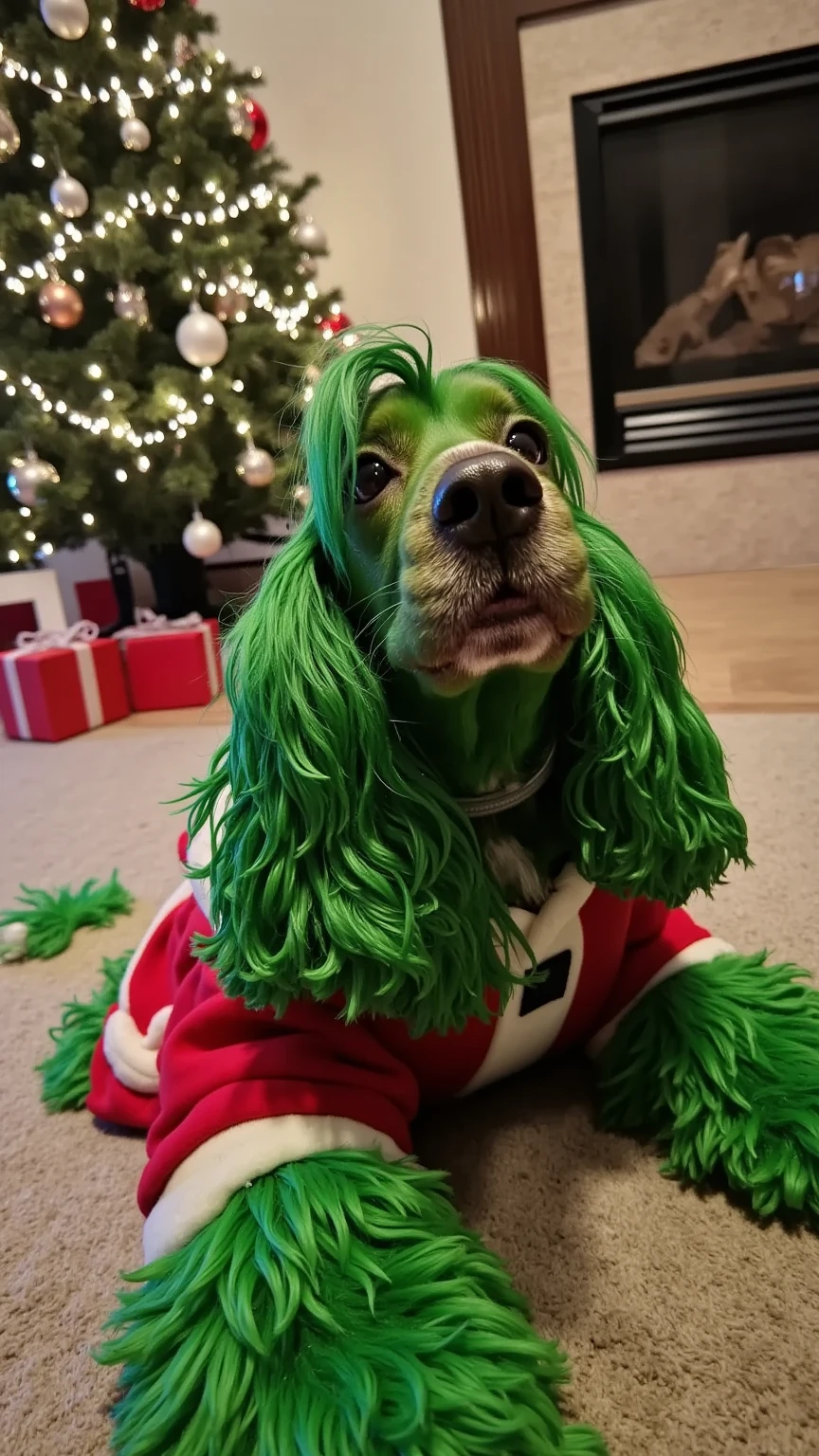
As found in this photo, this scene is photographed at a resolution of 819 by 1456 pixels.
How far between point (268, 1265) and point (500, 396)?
1.31 ft

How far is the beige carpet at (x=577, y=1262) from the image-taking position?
38 centimetres

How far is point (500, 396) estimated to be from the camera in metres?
0.46

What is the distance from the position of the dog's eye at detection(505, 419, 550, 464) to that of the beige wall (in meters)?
1.78

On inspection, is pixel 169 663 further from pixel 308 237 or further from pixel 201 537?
pixel 308 237

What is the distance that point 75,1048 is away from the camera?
0.67 meters

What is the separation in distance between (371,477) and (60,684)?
4.40 feet

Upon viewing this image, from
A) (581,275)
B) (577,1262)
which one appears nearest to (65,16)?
(581,275)

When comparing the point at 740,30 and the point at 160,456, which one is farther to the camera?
the point at 740,30

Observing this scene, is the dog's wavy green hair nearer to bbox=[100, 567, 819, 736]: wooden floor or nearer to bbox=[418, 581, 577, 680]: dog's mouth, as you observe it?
bbox=[418, 581, 577, 680]: dog's mouth

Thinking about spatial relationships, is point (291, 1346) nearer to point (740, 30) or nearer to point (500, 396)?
point (500, 396)

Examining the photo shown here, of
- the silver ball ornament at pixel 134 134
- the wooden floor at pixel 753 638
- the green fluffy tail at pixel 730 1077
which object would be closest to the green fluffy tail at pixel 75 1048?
the green fluffy tail at pixel 730 1077

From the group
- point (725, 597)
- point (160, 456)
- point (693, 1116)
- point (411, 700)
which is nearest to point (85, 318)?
point (160, 456)

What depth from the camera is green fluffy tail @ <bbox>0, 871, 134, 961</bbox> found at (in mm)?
868

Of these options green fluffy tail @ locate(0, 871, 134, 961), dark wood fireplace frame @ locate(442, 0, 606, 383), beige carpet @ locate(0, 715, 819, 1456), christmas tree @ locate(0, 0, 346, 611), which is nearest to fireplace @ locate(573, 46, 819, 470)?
dark wood fireplace frame @ locate(442, 0, 606, 383)
